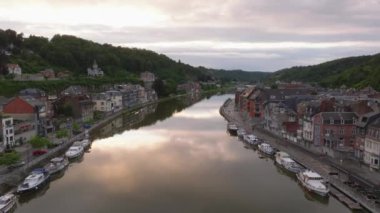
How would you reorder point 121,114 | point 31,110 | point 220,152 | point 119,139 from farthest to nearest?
point 121,114
point 119,139
point 31,110
point 220,152

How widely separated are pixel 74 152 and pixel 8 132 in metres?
4.73

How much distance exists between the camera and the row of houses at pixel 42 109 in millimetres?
32531

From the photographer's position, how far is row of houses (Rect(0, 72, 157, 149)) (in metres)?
32.5

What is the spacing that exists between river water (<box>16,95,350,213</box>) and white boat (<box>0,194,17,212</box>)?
1.86 ft

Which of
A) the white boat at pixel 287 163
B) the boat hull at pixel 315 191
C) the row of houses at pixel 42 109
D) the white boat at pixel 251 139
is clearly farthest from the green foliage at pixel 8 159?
the white boat at pixel 251 139

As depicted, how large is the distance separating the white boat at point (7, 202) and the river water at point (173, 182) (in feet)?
1.86

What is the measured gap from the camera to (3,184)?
75.7 feet

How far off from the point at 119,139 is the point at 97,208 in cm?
1964

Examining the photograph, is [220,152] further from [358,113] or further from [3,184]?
[3,184]

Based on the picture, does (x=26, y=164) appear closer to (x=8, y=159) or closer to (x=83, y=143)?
(x=8, y=159)

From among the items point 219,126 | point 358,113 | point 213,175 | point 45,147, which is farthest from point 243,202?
point 219,126

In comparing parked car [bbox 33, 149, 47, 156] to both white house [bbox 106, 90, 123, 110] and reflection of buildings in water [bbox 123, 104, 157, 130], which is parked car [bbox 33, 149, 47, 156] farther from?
white house [bbox 106, 90, 123, 110]

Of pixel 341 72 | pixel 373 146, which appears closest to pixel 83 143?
pixel 373 146

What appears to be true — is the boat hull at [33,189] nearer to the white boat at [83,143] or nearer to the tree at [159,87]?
the white boat at [83,143]
